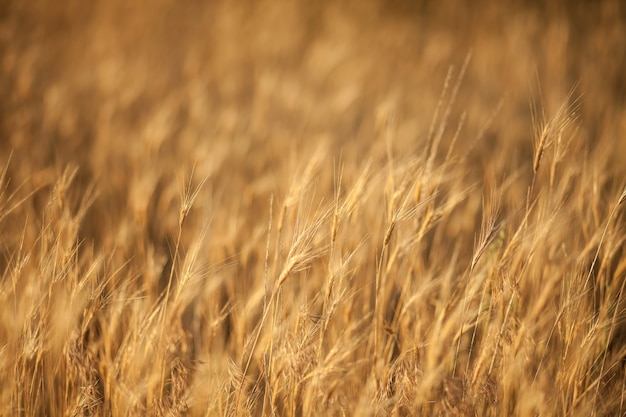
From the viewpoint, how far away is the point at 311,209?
6.02ft

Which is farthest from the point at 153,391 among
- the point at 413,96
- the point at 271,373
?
the point at 413,96

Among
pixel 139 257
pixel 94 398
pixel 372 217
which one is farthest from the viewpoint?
pixel 372 217

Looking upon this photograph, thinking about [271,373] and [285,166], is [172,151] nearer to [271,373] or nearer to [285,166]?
[285,166]

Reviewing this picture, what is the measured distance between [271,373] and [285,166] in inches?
57.5

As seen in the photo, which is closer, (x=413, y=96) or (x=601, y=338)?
(x=601, y=338)

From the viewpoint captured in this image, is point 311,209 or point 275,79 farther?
point 275,79

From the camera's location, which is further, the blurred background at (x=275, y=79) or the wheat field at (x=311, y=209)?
the blurred background at (x=275, y=79)

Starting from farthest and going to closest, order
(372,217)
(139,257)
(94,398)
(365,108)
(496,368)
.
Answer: (365,108) < (372,217) < (139,257) < (496,368) < (94,398)

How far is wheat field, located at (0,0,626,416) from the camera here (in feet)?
3.38

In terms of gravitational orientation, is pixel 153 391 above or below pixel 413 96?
below

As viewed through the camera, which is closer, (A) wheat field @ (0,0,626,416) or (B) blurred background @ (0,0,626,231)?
(A) wheat field @ (0,0,626,416)

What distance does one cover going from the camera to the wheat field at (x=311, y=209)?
3.38ft

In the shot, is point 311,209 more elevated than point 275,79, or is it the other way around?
point 275,79

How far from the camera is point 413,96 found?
11.2 ft
